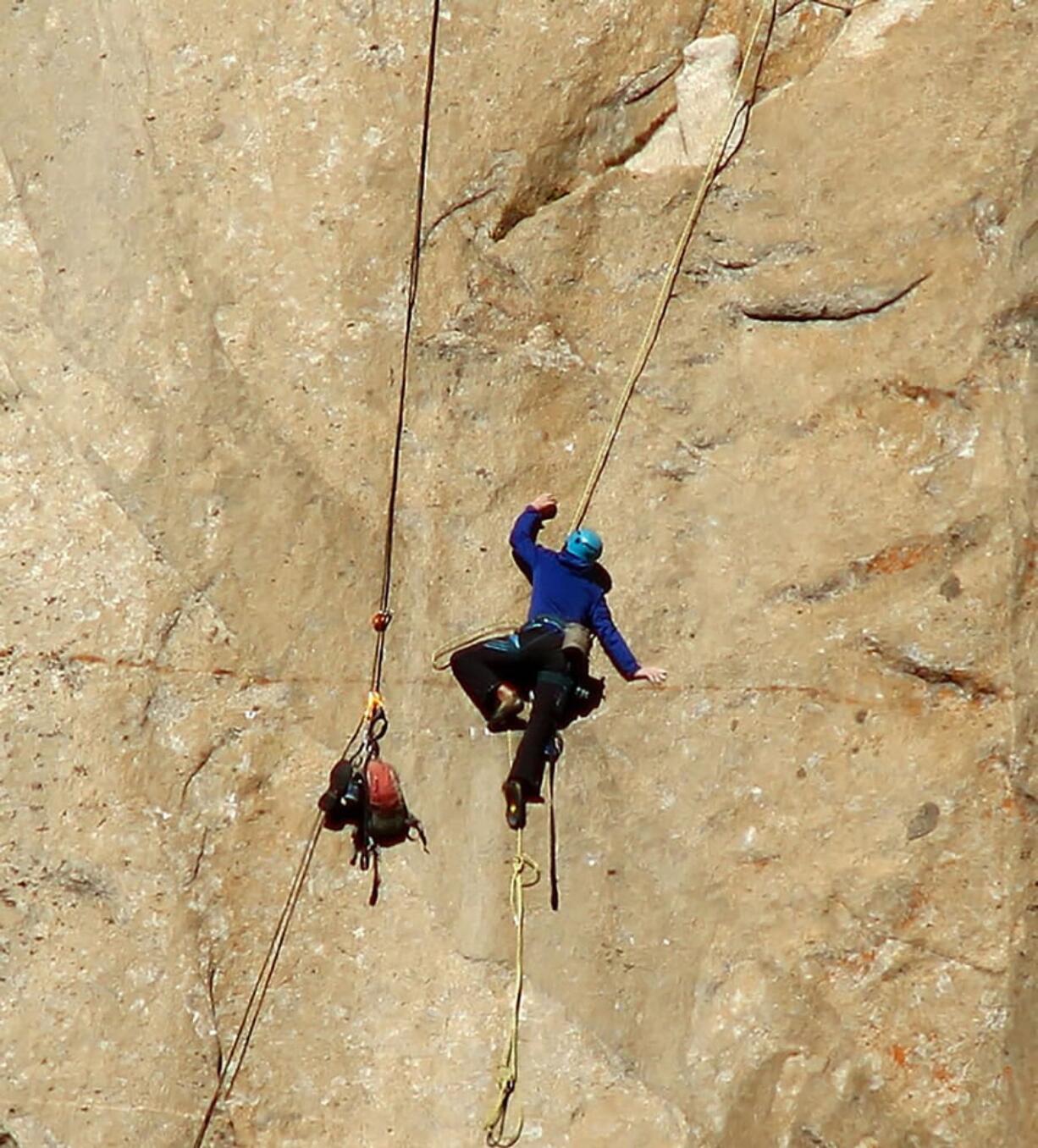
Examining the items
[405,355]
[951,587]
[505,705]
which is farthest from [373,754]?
[951,587]

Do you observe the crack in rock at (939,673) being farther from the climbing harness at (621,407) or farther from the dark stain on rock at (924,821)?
the climbing harness at (621,407)

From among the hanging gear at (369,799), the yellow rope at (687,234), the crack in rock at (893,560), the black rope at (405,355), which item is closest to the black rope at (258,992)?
the hanging gear at (369,799)

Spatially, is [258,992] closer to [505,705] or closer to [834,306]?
[505,705]

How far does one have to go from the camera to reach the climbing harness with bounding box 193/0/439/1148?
7727mm

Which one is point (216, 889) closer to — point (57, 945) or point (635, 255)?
point (57, 945)

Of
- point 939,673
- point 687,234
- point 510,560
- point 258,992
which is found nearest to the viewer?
point 939,673

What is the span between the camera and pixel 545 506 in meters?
8.02

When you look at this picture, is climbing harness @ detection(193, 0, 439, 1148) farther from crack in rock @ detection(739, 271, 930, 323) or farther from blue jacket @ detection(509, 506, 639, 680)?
crack in rock @ detection(739, 271, 930, 323)

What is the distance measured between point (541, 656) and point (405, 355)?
1.49 m

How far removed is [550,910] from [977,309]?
305 cm

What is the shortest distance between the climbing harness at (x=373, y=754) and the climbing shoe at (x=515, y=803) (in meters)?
0.39

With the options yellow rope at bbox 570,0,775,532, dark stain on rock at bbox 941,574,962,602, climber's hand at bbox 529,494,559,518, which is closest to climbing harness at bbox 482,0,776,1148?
yellow rope at bbox 570,0,775,532

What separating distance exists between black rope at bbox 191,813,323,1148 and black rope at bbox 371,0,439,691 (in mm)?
777

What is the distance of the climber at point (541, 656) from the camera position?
775 centimetres
